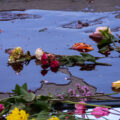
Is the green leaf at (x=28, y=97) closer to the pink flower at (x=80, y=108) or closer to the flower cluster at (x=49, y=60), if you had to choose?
the pink flower at (x=80, y=108)

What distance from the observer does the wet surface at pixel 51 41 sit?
2551 millimetres

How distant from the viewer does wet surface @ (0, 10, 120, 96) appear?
2551 mm

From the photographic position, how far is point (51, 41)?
12.2 ft

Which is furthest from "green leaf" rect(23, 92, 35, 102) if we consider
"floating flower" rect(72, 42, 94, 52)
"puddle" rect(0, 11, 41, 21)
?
"puddle" rect(0, 11, 41, 21)

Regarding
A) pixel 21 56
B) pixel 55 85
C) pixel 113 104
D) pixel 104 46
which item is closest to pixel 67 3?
pixel 104 46

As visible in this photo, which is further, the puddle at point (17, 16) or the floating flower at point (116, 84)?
the puddle at point (17, 16)

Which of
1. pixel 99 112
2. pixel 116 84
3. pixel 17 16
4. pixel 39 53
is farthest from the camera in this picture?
pixel 17 16

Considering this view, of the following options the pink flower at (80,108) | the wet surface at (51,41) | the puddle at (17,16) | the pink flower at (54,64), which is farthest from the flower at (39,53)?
the puddle at (17,16)

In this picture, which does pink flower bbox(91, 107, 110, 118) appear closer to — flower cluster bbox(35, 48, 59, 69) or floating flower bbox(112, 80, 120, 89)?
floating flower bbox(112, 80, 120, 89)

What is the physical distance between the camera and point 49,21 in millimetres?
4953

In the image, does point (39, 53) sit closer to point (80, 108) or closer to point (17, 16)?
point (80, 108)

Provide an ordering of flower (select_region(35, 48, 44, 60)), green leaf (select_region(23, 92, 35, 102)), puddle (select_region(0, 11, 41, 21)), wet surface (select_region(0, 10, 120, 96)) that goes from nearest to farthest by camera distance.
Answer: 1. green leaf (select_region(23, 92, 35, 102))
2. wet surface (select_region(0, 10, 120, 96))
3. flower (select_region(35, 48, 44, 60))
4. puddle (select_region(0, 11, 41, 21))

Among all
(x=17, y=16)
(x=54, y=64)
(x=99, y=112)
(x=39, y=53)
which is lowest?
(x=99, y=112)

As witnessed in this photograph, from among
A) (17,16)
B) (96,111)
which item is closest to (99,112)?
(96,111)
